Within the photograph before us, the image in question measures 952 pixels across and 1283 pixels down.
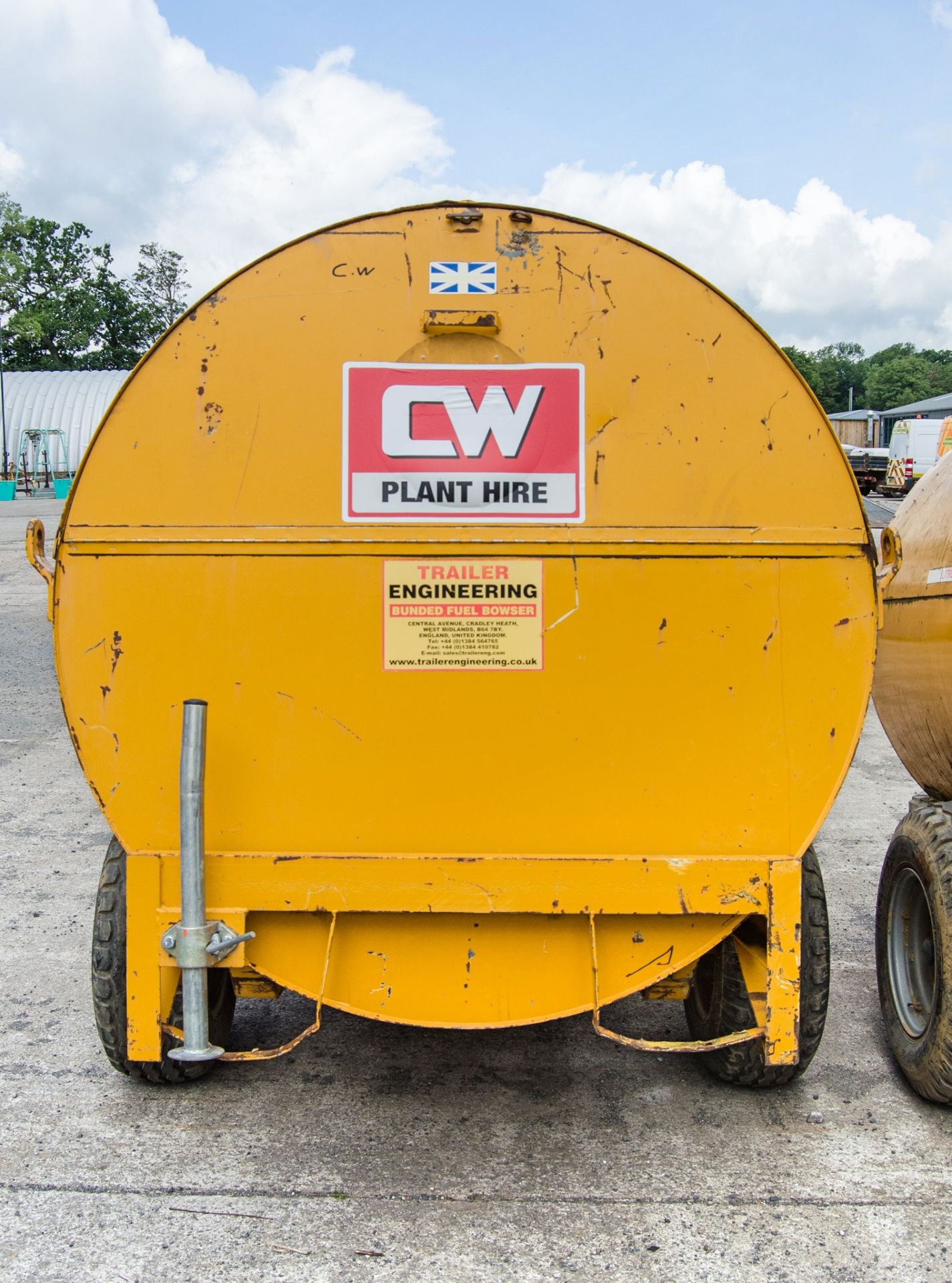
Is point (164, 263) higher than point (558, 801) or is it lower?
higher

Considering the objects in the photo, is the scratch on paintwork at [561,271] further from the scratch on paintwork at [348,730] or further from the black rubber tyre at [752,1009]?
the black rubber tyre at [752,1009]

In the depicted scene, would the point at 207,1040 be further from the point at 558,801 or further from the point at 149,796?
the point at 558,801

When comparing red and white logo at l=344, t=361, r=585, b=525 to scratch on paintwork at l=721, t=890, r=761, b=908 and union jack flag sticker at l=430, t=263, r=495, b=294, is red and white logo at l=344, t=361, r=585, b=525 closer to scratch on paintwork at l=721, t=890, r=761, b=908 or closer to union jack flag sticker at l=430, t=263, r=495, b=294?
union jack flag sticker at l=430, t=263, r=495, b=294

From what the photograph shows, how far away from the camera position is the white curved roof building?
40531 mm

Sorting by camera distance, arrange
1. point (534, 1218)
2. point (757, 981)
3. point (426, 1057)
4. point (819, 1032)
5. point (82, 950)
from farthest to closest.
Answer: point (82, 950)
point (426, 1057)
point (819, 1032)
point (757, 981)
point (534, 1218)

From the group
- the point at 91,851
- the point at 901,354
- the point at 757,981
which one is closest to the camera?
the point at 757,981

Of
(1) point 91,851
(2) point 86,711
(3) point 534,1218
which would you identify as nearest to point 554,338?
(2) point 86,711

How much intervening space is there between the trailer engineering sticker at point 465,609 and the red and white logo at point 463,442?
0.42 feet

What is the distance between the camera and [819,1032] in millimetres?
3084

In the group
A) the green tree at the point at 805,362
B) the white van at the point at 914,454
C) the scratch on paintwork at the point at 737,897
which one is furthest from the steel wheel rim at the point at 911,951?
the green tree at the point at 805,362

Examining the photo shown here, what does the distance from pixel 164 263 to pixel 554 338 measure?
217 ft

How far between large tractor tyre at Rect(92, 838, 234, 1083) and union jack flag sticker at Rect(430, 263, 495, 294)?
1.80 meters

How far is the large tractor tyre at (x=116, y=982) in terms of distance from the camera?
296cm

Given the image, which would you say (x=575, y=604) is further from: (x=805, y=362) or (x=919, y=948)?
(x=805, y=362)
